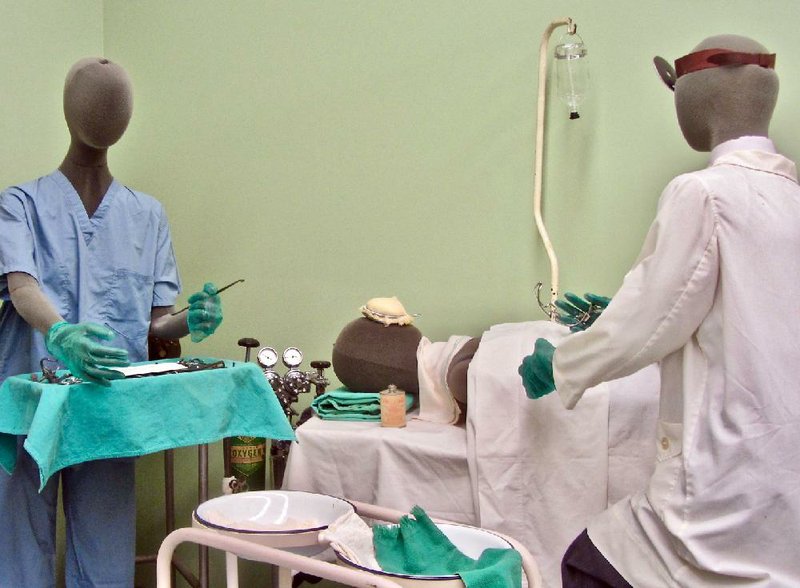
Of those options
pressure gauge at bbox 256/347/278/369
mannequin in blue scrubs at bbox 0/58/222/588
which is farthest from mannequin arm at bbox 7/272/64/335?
pressure gauge at bbox 256/347/278/369

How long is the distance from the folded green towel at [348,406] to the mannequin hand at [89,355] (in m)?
0.55

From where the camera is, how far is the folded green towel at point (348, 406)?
1.97 metres

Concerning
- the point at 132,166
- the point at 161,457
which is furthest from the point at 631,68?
the point at 161,457

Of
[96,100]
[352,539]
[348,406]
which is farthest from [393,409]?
[96,100]

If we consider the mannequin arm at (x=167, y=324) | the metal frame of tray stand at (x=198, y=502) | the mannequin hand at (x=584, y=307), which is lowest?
the metal frame of tray stand at (x=198, y=502)

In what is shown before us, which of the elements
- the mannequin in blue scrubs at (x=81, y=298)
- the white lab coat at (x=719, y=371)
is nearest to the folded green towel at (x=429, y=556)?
the white lab coat at (x=719, y=371)

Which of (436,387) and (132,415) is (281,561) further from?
(436,387)

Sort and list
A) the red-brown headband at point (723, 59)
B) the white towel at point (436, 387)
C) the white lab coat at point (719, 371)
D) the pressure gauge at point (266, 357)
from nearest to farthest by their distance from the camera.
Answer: the white lab coat at point (719, 371) → the red-brown headband at point (723, 59) → the white towel at point (436, 387) → the pressure gauge at point (266, 357)

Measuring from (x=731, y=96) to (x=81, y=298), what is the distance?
140 cm

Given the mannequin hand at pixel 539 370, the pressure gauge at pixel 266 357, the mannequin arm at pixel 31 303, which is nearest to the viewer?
the mannequin hand at pixel 539 370

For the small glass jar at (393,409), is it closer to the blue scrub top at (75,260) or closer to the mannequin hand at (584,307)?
the mannequin hand at (584,307)

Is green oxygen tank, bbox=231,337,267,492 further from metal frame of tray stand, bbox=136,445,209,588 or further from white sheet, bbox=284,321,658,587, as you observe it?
white sheet, bbox=284,321,658,587

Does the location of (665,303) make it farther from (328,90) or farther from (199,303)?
(328,90)

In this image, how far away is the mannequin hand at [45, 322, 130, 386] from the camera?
4.99 feet
